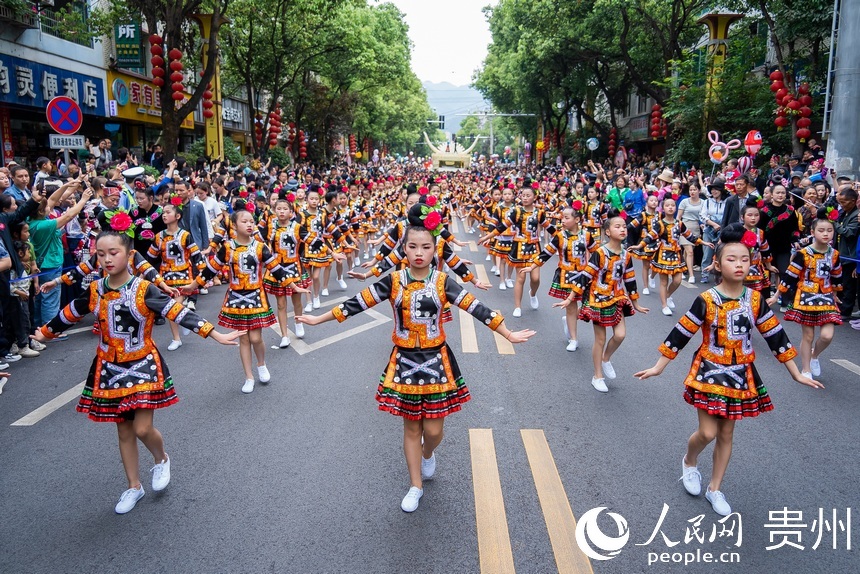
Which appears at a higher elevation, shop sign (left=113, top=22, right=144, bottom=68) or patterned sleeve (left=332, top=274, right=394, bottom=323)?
shop sign (left=113, top=22, right=144, bottom=68)

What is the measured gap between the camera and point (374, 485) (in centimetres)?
484

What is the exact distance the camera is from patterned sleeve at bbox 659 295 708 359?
469 cm

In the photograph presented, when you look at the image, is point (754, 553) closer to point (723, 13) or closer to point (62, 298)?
point (62, 298)

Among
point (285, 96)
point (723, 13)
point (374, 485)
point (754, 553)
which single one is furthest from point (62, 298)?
point (285, 96)

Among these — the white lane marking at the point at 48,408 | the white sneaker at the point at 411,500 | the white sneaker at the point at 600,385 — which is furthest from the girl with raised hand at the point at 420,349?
the white lane marking at the point at 48,408

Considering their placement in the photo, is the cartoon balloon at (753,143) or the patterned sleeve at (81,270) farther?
the cartoon balloon at (753,143)

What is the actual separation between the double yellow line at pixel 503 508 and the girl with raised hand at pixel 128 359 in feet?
6.48

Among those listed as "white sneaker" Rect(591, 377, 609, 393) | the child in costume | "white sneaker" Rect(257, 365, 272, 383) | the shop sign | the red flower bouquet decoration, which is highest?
the shop sign

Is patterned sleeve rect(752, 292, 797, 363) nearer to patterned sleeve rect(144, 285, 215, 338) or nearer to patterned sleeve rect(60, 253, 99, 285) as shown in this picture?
patterned sleeve rect(144, 285, 215, 338)

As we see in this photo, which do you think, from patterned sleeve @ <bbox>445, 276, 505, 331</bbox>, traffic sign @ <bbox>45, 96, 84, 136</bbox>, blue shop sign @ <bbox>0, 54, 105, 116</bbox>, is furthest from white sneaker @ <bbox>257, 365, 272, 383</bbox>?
blue shop sign @ <bbox>0, 54, 105, 116</bbox>

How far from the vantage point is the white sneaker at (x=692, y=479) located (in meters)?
4.68

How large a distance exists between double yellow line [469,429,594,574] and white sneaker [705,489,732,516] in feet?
3.04

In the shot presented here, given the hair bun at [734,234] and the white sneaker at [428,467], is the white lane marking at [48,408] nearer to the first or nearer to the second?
the white sneaker at [428,467]

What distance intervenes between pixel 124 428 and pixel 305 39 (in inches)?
1024
